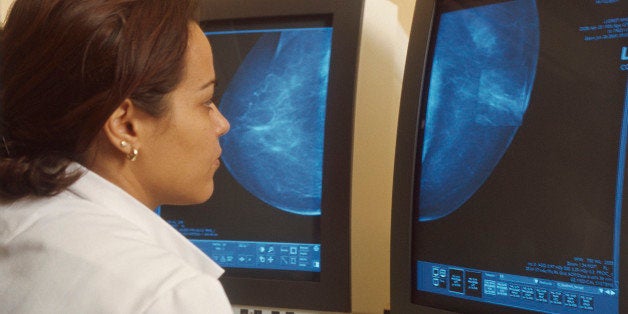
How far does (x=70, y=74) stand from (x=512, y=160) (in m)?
0.56

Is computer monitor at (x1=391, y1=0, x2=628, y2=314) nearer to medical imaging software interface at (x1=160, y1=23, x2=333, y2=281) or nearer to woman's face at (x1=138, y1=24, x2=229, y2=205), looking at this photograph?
medical imaging software interface at (x1=160, y1=23, x2=333, y2=281)

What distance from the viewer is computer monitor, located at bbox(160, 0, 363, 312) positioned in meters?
1.21

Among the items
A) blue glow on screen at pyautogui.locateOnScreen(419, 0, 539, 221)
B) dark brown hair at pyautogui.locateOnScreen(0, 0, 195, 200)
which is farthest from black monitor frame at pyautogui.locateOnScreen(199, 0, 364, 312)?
dark brown hair at pyautogui.locateOnScreen(0, 0, 195, 200)

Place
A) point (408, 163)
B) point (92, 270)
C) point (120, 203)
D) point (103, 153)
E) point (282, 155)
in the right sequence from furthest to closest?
point (282, 155)
point (408, 163)
point (103, 153)
point (120, 203)
point (92, 270)

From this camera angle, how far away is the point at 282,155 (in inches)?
49.6

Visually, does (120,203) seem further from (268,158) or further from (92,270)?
(268,158)

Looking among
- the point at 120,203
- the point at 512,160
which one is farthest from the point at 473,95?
the point at 120,203

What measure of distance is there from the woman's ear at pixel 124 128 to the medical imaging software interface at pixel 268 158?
318 mm

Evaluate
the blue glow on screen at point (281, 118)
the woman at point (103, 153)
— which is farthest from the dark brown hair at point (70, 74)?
the blue glow on screen at point (281, 118)

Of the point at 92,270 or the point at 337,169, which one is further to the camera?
the point at 337,169

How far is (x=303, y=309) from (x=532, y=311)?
0.41 meters

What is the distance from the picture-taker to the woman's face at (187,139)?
3.31ft

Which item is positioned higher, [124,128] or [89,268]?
[124,128]

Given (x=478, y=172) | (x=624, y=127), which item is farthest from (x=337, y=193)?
(x=624, y=127)
